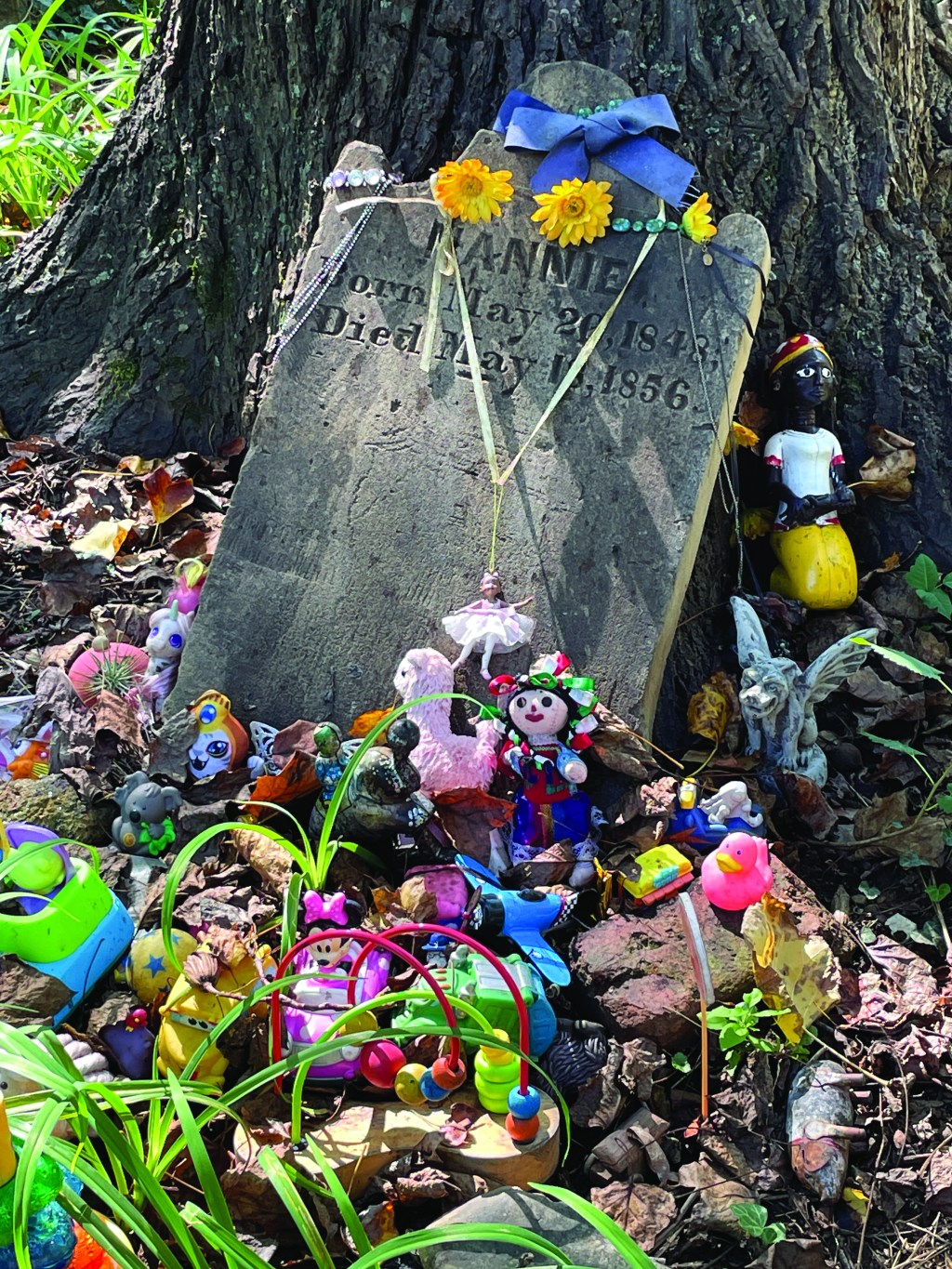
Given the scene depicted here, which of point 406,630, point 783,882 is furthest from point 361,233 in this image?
point 783,882

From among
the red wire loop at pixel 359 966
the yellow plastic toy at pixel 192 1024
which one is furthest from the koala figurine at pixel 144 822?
the red wire loop at pixel 359 966

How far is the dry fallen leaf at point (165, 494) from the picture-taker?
12.0 feet

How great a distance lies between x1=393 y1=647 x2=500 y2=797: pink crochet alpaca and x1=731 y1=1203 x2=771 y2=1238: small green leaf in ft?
3.32

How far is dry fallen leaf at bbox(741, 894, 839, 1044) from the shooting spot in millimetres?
2311

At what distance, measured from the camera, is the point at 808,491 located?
3.22 metres

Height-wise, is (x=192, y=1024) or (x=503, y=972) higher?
(x=503, y=972)

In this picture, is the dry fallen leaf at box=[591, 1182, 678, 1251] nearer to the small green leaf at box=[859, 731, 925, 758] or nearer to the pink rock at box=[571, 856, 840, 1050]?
the pink rock at box=[571, 856, 840, 1050]

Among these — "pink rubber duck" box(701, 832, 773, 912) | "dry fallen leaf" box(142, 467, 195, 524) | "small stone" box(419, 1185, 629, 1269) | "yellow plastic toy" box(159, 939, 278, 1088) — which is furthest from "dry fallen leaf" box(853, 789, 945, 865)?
"dry fallen leaf" box(142, 467, 195, 524)

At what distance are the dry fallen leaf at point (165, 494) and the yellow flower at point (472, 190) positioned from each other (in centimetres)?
122

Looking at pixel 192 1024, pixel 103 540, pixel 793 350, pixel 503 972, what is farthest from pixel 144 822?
pixel 793 350

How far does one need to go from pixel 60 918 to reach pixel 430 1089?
78cm

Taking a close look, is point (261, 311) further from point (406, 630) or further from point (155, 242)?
point (406, 630)

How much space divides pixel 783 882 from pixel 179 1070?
4.28 ft

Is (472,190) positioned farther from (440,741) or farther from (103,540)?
(103,540)
